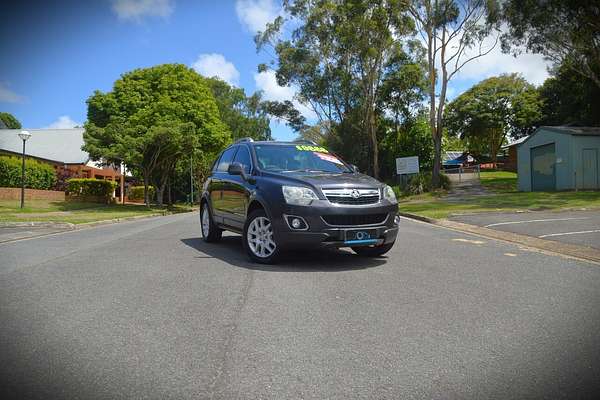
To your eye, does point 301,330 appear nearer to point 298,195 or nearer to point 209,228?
point 298,195

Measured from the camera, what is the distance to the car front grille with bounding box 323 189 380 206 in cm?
652

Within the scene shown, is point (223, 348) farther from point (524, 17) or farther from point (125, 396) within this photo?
point (524, 17)

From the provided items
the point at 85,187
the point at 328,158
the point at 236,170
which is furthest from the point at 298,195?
the point at 85,187

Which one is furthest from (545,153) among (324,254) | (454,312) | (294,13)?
(454,312)

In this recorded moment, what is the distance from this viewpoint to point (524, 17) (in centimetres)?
2678

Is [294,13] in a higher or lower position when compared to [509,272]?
higher

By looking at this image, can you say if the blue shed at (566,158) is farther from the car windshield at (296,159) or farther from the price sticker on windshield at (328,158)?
the car windshield at (296,159)

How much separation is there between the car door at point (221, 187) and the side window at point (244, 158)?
31cm

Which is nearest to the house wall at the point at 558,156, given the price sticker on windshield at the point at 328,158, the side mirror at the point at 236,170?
the price sticker on windshield at the point at 328,158

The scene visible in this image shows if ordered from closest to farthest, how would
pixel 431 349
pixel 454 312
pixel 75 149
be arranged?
pixel 431 349 < pixel 454 312 < pixel 75 149

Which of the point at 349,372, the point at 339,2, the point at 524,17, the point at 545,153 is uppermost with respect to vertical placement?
the point at 339,2

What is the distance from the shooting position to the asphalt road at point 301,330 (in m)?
3.00

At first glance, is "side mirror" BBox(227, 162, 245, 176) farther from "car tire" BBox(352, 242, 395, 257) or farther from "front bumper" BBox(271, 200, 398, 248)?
"car tire" BBox(352, 242, 395, 257)

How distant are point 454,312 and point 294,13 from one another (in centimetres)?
3655
